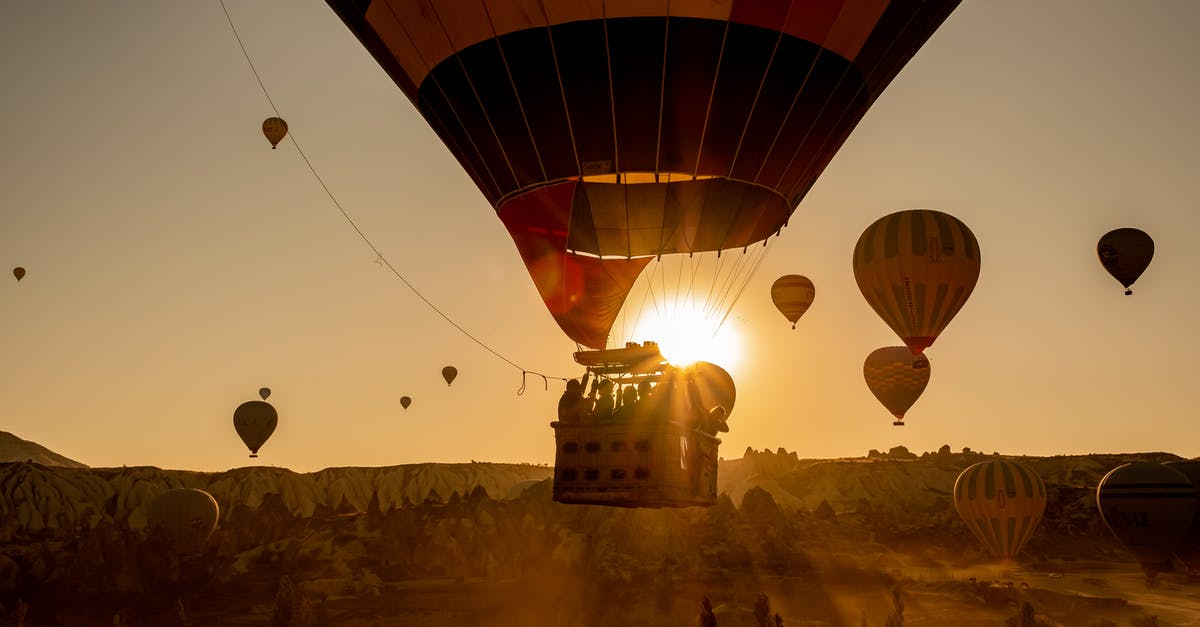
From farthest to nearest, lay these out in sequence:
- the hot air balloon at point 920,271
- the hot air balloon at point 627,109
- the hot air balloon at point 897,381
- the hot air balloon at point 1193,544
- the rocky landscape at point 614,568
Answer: the rocky landscape at point 614,568
the hot air balloon at point 897,381
the hot air balloon at point 1193,544
the hot air balloon at point 920,271
the hot air balloon at point 627,109

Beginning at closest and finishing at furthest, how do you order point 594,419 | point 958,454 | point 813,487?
point 594,419
point 813,487
point 958,454

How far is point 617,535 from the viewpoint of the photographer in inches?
2933

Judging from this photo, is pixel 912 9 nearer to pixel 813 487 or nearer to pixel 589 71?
pixel 589 71

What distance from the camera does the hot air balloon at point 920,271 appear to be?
107 ft

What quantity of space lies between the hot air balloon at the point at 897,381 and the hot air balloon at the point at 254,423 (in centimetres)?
4124

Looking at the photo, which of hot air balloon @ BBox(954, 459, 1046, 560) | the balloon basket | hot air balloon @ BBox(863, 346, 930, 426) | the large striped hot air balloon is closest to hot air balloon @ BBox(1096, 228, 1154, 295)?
hot air balloon @ BBox(863, 346, 930, 426)

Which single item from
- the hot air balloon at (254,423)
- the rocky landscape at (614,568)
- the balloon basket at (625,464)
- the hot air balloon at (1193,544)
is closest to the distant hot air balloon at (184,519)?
the rocky landscape at (614,568)

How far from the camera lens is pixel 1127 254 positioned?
126 ft

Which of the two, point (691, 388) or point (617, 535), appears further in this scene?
point (617, 535)

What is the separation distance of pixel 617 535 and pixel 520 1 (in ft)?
200

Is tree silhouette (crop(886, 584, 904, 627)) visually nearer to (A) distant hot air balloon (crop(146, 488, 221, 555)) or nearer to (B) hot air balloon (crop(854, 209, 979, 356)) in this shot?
(B) hot air balloon (crop(854, 209, 979, 356))

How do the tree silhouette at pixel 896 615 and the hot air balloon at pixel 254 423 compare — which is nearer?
the tree silhouette at pixel 896 615

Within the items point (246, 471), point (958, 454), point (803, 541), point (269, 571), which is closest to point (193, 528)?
point (269, 571)

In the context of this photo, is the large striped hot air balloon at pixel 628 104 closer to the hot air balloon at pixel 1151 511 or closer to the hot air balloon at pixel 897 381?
the hot air balloon at pixel 1151 511
